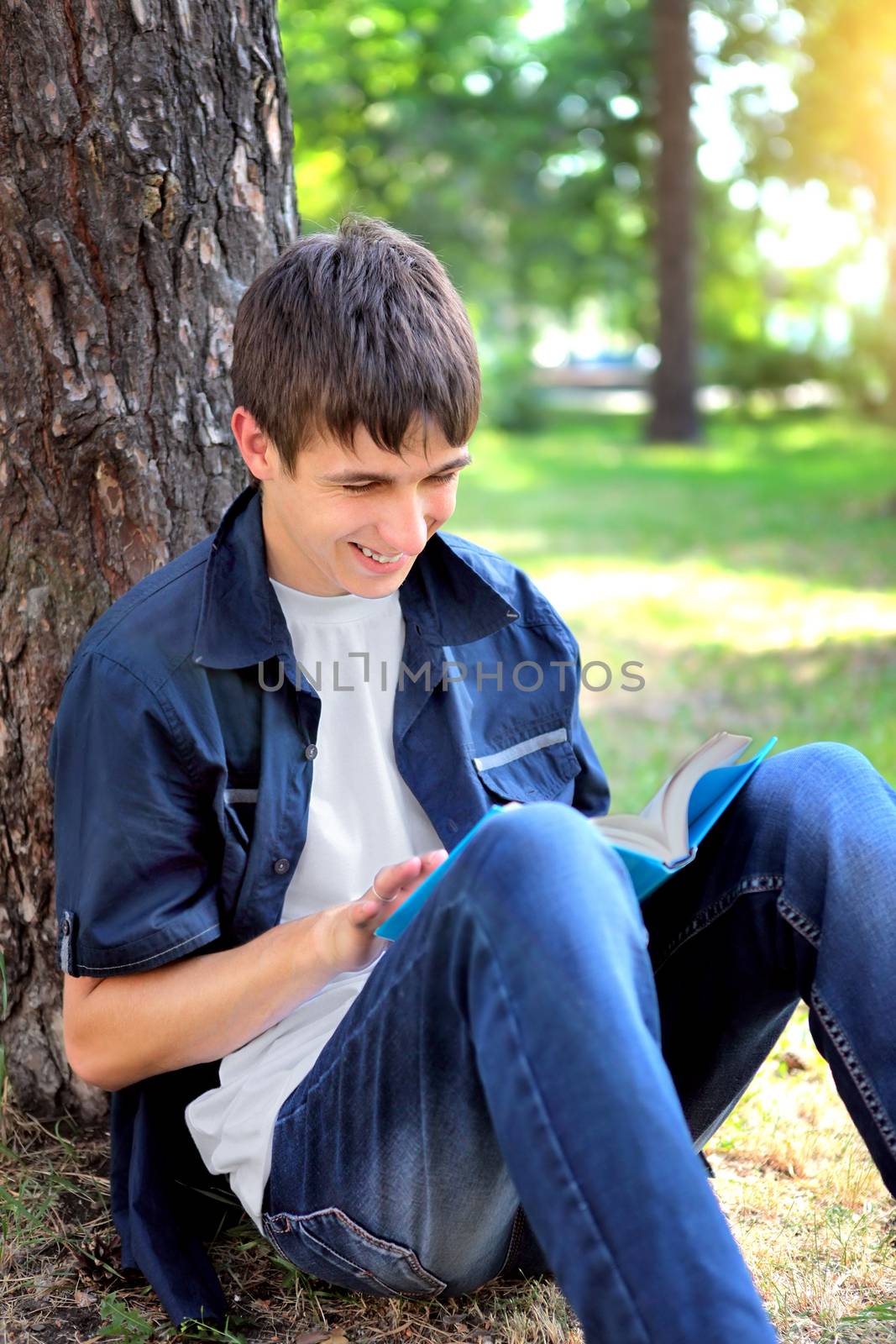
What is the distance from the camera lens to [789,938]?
1.88 metres

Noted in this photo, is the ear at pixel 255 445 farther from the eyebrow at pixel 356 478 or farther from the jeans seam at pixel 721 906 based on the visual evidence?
the jeans seam at pixel 721 906

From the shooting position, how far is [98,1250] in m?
2.16

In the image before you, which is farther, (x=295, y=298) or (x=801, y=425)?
(x=801, y=425)

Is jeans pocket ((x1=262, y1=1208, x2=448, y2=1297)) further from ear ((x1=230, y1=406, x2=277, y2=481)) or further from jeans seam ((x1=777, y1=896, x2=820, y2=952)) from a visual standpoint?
ear ((x1=230, y1=406, x2=277, y2=481))

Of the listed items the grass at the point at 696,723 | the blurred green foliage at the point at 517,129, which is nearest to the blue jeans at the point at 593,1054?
the grass at the point at 696,723

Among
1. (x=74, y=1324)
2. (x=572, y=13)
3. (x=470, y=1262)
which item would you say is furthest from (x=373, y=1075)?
(x=572, y=13)

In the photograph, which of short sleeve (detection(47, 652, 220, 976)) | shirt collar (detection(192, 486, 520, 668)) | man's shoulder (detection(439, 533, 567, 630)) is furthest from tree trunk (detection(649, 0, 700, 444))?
short sleeve (detection(47, 652, 220, 976))

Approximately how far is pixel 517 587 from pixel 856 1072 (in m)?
0.88

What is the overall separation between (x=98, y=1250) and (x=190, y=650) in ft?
3.30

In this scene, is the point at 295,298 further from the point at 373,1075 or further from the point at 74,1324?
the point at 74,1324

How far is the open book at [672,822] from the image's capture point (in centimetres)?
164

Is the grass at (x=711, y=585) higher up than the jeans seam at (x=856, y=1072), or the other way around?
the jeans seam at (x=856, y=1072)

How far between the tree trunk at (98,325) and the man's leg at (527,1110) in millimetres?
902

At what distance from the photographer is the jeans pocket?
1.75m
